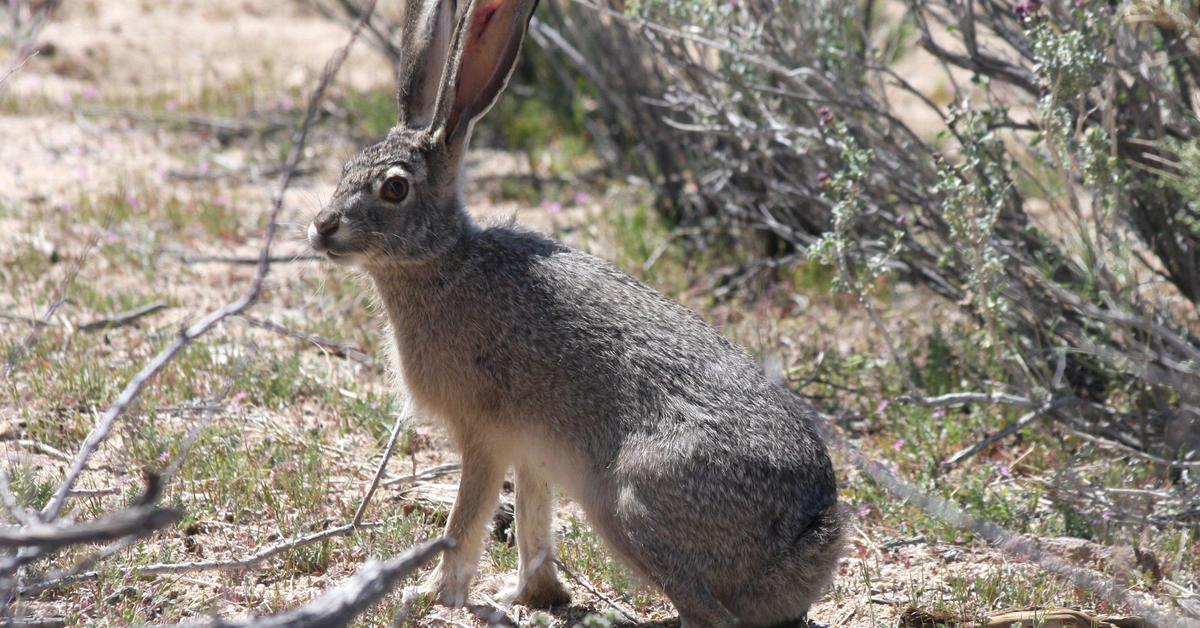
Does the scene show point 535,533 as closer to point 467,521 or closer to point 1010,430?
point 467,521

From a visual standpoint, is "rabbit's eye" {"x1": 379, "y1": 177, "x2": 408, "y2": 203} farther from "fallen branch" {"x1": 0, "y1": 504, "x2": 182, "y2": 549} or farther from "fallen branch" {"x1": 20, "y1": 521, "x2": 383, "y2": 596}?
"fallen branch" {"x1": 0, "y1": 504, "x2": 182, "y2": 549}

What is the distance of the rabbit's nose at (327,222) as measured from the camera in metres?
4.24

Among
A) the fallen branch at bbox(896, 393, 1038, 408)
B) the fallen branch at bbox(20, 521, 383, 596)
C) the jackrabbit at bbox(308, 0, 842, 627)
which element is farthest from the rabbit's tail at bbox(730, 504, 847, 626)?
the fallen branch at bbox(20, 521, 383, 596)

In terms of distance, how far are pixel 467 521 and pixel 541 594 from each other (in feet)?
1.30

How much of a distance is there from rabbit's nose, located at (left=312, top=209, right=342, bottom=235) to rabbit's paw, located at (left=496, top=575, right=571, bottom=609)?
4.45 feet

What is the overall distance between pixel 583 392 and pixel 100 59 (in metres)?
7.51

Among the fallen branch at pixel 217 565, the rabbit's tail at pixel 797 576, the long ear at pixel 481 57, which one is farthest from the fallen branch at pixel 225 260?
the rabbit's tail at pixel 797 576

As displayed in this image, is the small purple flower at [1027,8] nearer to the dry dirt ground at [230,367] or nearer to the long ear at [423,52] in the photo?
the dry dirt ground at [230,367]

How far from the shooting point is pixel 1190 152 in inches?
169

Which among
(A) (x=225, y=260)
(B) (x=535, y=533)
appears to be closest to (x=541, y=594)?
(B) (x=535, y=533)

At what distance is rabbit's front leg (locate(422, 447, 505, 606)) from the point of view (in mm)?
4281

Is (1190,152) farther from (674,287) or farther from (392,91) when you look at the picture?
(392,91)

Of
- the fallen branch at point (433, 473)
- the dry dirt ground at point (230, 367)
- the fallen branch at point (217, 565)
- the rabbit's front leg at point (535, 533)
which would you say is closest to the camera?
the fallen branch at point (217, 565)

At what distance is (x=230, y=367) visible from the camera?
5461 millimetres
